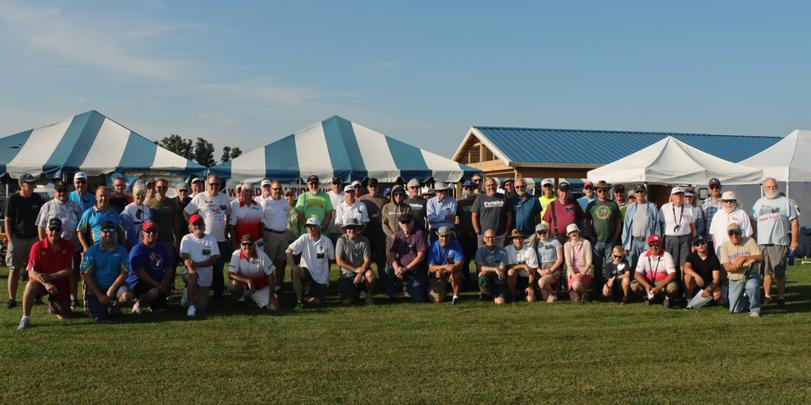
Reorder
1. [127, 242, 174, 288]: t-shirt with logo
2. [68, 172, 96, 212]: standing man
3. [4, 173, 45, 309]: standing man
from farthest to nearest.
→ [68, 172, 96, 212]: standing man < [4, 173, 45, 309]: standing man < [127, 242, 174, 288]: t-shirt with logo

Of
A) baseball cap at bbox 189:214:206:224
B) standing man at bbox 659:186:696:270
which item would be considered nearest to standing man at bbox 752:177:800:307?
standing man at bbox 659:186:696:270

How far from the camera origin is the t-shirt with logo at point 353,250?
841cm

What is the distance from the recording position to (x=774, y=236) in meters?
8.22

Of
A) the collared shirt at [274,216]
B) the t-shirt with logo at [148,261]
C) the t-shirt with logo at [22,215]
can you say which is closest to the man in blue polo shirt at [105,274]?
the t-shirt with logo at [148,261]

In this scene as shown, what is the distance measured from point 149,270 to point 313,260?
6.07 feet

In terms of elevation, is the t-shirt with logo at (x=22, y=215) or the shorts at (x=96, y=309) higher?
the t-shirt with logo at (x=22, y=215)

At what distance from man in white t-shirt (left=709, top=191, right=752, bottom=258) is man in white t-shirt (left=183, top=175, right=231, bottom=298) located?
5903 millimetres

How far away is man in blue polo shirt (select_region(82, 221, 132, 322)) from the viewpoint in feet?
22.8

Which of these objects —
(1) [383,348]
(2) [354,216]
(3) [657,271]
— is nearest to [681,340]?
(3) [657,271]

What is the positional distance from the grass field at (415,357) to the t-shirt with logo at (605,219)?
4.07 ft

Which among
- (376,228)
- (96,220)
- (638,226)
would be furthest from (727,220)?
(96,220)

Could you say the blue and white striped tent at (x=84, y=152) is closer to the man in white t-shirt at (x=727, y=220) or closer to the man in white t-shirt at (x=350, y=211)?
the man in white t-shirt at (x=350, y=211)

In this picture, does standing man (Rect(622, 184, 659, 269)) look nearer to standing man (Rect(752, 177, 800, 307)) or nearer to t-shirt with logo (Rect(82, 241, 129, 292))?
standing man (Rect(752, 177, 800, 307))

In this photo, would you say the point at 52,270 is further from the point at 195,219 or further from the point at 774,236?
the point at 774,236
